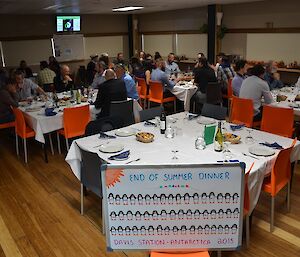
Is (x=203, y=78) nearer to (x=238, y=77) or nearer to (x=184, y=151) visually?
(x=238, y=77)

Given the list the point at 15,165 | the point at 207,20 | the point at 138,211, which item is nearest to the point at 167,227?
the point at 138,211

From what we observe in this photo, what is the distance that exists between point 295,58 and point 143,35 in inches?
258

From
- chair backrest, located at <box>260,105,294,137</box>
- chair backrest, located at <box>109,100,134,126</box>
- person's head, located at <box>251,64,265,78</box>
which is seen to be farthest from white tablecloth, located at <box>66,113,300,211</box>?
person's head, located at <box>251,64,265,78</box>

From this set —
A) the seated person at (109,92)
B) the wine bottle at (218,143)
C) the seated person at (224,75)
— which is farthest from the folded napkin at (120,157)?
the seated person at (224,75)

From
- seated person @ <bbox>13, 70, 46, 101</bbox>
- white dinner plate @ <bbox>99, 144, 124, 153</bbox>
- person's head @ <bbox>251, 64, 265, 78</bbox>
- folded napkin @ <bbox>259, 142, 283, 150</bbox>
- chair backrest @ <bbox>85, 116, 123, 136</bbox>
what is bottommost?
white dinner plate @ <bbox>99, 144, 124, 153</bbox>

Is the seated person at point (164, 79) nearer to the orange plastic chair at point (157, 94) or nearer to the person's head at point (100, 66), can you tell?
the orange plastic chair at point (157, 94)

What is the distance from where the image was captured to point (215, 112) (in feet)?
14.5

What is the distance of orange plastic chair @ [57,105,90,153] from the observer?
4895mm

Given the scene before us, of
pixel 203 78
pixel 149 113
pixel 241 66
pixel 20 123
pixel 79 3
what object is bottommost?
pixel 20 123

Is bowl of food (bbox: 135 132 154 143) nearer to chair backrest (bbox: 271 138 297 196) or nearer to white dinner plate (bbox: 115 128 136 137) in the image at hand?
white dinner plate (bbox: 115 128 136 137)

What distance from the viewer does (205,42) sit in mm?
10570

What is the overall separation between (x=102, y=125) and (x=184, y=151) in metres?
1.25

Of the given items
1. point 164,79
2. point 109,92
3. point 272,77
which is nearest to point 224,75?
point 272,77

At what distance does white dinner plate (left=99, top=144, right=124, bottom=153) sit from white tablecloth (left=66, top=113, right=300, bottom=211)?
5 cm
